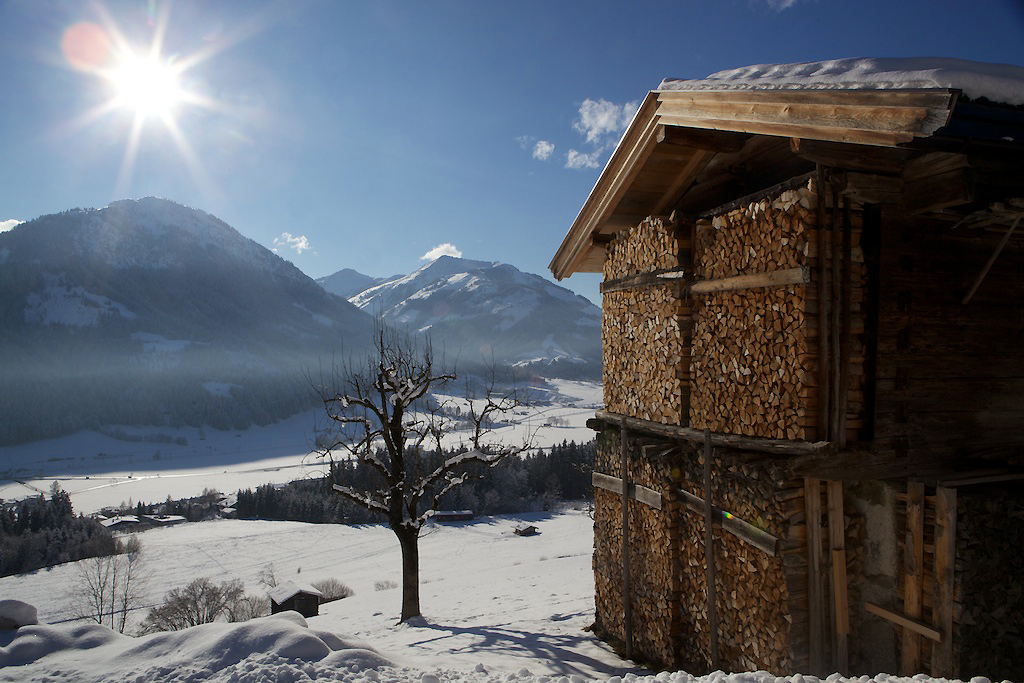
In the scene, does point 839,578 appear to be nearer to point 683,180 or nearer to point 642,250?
point 642,250

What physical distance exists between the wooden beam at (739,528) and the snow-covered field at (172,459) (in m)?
47.1

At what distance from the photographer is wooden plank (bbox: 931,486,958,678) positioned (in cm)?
422

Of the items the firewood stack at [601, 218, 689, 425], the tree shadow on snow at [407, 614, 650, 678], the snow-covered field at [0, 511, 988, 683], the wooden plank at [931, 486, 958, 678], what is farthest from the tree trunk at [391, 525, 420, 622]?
the wooden plank at [931, 486, 958, 678]

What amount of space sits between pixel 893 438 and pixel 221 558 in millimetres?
42003

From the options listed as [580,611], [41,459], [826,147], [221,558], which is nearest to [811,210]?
[826,147]

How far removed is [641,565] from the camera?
23.8ft

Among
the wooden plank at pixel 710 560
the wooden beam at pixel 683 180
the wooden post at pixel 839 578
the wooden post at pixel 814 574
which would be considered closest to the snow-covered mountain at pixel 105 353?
the wooden beam at pixel 683 180

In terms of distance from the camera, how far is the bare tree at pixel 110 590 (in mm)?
26786

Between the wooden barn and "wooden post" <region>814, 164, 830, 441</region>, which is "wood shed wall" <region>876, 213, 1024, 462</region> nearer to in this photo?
the wooden barn

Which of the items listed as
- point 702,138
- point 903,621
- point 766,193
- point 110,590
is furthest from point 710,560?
point 110,590

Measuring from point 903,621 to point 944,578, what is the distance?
499 millimetres

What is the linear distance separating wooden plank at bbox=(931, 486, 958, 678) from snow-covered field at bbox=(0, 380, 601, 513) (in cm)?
4893

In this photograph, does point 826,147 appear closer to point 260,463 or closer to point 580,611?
point 580,611

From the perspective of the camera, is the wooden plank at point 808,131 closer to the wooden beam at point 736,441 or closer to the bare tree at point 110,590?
the wooden beam at point 736,441
